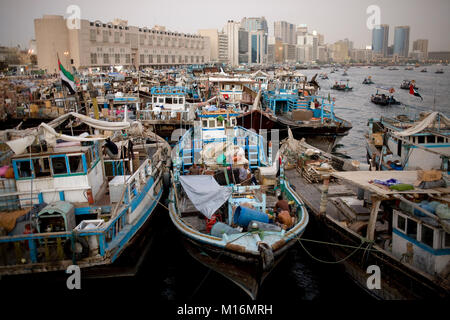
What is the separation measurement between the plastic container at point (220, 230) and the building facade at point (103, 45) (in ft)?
194

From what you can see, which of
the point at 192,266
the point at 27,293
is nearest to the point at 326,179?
the point at 192,266

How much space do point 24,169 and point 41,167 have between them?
51 cm

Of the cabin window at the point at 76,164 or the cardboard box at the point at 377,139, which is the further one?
the cardboard box at the point at 377,139

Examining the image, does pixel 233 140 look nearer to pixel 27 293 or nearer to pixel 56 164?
pixel 56 164

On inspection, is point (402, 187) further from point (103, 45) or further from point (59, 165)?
point (103, 45)

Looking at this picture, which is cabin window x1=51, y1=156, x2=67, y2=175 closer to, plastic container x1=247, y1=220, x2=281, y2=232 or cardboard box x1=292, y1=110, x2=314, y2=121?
plastic container x1=247, y1=220, x2=281, y2=232

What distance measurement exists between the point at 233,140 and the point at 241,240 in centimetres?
752

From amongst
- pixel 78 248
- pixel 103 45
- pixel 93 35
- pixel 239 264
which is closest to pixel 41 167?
pixel 78 248

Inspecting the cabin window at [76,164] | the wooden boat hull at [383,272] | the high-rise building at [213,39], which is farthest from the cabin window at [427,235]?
the high-rise building at [213,39]

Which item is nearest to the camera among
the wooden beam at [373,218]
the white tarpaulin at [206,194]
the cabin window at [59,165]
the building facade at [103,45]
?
the wooden beam at [373,218]

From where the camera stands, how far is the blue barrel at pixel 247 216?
423 inches

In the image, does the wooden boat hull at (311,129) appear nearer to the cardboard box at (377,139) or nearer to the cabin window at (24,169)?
the cardboard box at (377,139)
